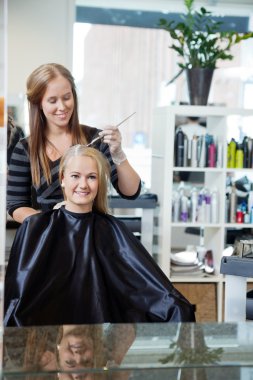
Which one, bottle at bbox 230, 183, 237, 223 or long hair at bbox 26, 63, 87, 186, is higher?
long hair at bbox 26, 63, 87, 186

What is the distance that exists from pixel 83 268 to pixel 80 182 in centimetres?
29

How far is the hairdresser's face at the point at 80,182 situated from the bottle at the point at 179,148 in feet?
6.93

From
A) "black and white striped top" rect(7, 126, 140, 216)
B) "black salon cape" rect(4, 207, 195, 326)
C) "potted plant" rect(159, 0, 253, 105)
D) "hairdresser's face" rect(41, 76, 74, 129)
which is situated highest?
"potted plant" rect(159, 0, 253, 105)

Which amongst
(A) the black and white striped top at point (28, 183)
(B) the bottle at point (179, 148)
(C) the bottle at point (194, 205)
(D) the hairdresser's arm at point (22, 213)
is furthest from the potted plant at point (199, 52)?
(D) the hairdresser's arm at point (22, 213)

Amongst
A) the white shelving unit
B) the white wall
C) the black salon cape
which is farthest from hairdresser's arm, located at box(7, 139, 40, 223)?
the white wall

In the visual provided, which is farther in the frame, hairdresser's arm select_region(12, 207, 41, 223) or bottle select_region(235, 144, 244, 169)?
bottle select_region(235, 144, 244, 169)

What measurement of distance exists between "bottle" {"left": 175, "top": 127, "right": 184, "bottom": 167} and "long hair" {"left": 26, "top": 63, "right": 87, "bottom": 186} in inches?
73.9

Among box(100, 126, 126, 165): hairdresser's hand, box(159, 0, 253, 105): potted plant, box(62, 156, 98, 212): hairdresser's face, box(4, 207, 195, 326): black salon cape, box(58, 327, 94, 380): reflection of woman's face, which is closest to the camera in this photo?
box(58, 327, 94, 380): reflection of woman's face

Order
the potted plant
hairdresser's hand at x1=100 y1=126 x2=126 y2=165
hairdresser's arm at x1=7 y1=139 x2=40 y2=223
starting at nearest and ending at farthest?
hairdresser's hand at x1=100 y1=126 x2=126 y2=165, hairdresser's arm at x1=7 y1=139 x2=40 y2=223, the potted plant

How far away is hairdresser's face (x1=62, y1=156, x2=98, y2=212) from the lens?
242cm

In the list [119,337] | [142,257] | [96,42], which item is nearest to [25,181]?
[142,257]

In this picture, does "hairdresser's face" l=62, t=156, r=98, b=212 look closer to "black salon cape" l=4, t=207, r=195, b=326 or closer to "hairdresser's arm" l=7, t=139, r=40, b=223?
"black salon cape" l=4, t=207, r=195, b=326

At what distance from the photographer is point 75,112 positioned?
8.75 feet

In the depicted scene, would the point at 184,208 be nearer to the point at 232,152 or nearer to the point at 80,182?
the point at 232,152
